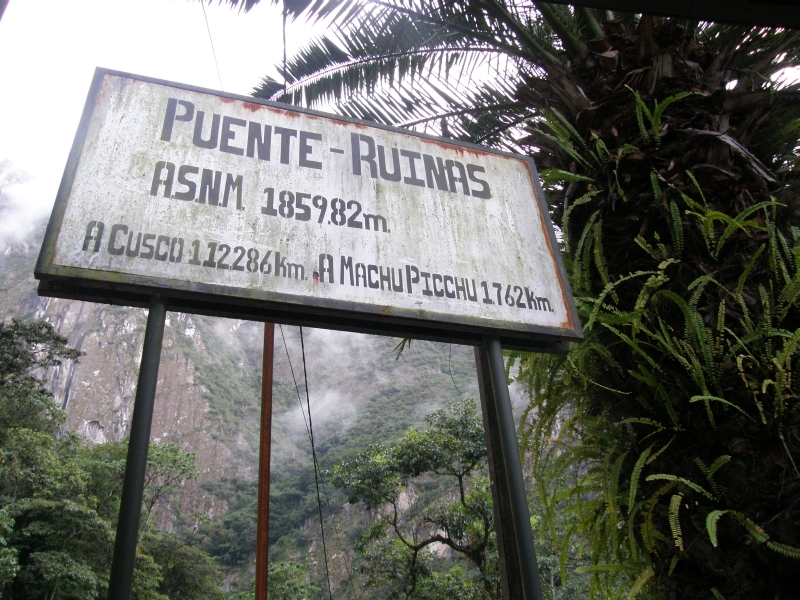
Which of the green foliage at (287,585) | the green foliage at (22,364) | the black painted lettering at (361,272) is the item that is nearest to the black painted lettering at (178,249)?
the black painted lettering at (361,272)

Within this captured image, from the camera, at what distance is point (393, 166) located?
2273mm

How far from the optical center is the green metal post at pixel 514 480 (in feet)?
5.16

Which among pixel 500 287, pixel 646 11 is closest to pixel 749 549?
pixel 500 287

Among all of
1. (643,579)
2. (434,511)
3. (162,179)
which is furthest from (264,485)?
(434,511)

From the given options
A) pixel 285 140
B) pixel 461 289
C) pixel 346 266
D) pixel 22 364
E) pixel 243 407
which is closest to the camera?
pixel 346 266

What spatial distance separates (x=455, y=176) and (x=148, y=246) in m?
1.22

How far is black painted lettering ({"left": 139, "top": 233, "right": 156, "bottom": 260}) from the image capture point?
1.71 m

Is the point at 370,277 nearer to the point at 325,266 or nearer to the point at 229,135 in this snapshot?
the point at 325,266

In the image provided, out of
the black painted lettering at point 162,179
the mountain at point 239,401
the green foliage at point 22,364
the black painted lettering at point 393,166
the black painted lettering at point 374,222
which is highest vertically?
the mountain at point 239,401

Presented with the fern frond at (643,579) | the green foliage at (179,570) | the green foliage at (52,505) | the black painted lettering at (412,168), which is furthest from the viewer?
the green foliage at (179,570)

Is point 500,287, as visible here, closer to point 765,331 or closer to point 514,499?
point 514,499

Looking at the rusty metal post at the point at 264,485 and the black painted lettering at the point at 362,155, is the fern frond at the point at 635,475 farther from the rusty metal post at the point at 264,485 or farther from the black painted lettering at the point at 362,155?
the rusty metal post at the point at 264,485

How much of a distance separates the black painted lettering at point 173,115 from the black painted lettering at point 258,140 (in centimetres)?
21

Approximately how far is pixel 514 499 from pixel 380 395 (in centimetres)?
5396
